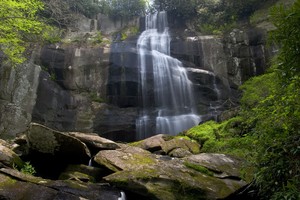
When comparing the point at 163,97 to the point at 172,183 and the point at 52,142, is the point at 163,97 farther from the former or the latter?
the point at 172,183

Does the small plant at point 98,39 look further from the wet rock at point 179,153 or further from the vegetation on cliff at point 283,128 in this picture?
the vegetation on cliff at point 283,128

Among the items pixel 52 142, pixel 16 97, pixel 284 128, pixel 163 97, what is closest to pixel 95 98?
pixel 163 97

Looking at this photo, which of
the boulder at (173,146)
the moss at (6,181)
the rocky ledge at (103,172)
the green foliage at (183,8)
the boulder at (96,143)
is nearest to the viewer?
the moss at (6,181)

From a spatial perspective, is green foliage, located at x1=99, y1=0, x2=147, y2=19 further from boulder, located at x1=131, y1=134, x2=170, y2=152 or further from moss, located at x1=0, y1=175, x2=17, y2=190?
moss, located at x1=0, y1=175, x2=17, y2=190

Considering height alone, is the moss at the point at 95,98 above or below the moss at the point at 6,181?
above

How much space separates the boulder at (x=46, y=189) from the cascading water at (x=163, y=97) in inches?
421

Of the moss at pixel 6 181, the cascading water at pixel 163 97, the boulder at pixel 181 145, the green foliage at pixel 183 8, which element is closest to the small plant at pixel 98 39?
the cascading water at pixel 163 97

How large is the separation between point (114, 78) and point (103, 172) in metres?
12.4

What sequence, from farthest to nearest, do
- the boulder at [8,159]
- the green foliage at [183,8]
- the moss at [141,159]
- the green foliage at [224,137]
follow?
the green foliage at [183,8] < the green foliage at [224,137] < the moss at [141,159] < the boulder at [8,159]

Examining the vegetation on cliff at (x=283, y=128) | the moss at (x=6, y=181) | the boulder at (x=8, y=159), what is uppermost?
the vegetation on cliff at (x=283, y=128)

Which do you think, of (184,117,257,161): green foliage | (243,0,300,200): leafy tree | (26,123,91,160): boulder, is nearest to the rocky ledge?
(26,123,91,160): boulder

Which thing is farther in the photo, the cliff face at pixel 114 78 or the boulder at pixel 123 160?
the cliff face at pixel 114 78

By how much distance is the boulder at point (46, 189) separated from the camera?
5816 millimetres

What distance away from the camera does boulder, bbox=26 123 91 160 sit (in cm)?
817
